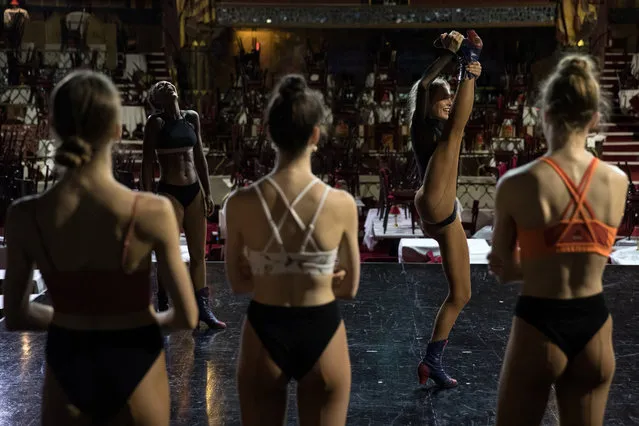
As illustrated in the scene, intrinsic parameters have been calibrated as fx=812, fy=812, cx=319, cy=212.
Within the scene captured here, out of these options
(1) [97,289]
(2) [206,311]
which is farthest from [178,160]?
(1) [97,289]

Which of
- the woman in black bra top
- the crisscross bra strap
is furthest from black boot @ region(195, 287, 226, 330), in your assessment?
the crisscross bra strap

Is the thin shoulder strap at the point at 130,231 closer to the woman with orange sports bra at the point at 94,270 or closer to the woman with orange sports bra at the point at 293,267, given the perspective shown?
the woman with orange sports bra at the point at 94,270

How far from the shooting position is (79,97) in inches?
70.7

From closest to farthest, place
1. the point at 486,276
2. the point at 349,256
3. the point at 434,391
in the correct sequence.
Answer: the point at 349,256
the point at 434,391
the point at 486,276

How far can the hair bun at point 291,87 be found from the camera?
6.87 ft

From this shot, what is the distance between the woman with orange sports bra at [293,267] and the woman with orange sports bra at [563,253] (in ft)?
1.46

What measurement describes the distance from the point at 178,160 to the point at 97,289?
2.37 m

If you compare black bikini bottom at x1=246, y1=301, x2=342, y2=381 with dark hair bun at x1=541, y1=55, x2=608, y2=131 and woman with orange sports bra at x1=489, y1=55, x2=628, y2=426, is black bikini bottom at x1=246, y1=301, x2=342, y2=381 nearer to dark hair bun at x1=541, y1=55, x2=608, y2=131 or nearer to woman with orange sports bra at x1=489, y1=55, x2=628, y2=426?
woman with orange sports bra at x1=489, y1=55, x2=628, y2=426

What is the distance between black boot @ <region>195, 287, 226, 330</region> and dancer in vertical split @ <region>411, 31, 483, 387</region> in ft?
4.56

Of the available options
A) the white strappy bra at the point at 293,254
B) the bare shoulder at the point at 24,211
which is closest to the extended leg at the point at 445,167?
the white strappy bra at the point at 293,254

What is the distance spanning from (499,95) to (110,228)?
Answer: 13851 mm

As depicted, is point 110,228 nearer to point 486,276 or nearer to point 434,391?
point 434,391

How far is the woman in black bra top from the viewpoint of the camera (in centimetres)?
415

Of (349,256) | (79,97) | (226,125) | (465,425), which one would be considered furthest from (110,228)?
(226,125)
